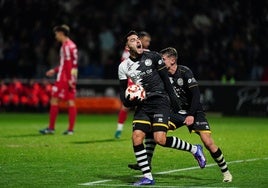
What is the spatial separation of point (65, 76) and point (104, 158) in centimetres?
556

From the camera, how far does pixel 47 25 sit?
92.8 feet

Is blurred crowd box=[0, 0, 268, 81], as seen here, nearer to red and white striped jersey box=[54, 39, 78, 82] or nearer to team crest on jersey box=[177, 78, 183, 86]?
red and white striped jersey box=[54, 39, 78, 82]

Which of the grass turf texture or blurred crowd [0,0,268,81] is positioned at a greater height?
blurred crowd [0,0,268,81]

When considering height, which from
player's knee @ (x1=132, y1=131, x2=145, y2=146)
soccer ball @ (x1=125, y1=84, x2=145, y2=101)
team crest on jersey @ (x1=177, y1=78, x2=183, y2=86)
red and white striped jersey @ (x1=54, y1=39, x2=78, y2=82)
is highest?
red and white striped jersey @ (x1=54, y1=39, x2=78, y2=82)

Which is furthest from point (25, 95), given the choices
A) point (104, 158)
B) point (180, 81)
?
point (180, 81)

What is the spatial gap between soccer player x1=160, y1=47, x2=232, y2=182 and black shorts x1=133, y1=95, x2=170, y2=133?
0.34m

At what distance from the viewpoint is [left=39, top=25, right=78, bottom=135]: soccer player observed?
18.0 meters

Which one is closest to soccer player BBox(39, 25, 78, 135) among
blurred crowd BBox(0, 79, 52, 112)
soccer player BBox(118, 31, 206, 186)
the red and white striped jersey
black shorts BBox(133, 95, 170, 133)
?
the red and white striped jersey

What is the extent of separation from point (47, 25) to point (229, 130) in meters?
10.8

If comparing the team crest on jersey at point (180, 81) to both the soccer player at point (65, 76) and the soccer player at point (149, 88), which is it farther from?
the soccer player at point (65, 76)

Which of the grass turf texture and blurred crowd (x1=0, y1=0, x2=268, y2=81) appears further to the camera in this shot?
blurred crowd (x1=0, y1=0, x2=268, y2=81)

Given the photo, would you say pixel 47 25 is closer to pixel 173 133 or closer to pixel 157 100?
pixel 173 133

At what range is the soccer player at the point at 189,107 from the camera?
1043 cm

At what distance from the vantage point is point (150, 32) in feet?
91.4
